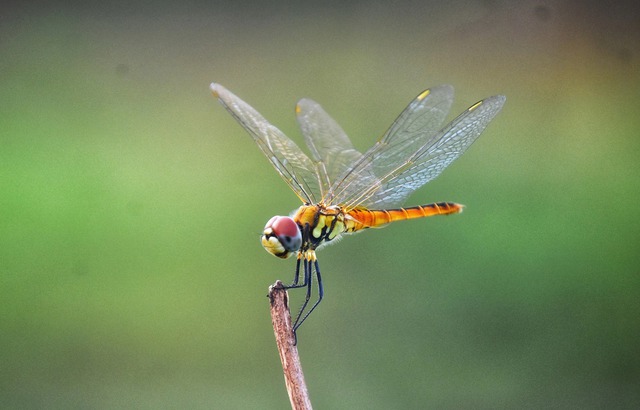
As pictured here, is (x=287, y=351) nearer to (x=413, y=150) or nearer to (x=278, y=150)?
Result: (x=278, y=150)

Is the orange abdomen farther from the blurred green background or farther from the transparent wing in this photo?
the blurred green background

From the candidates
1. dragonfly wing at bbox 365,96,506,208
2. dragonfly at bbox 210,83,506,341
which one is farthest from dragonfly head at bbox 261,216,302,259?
dragonfly wing at bbox 365,96,506,208

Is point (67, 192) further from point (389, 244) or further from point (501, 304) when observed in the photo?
point (501, 304)

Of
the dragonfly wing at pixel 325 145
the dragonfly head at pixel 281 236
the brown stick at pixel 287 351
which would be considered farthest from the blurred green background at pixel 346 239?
the brown stick at pixel 287 351

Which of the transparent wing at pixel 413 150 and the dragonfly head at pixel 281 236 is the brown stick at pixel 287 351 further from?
the transparent wing at pixel 413 150

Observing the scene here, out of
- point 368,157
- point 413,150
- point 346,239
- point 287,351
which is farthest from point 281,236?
point 346,239

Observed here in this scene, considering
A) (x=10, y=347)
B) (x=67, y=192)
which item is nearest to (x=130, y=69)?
(x=67, y=192)
